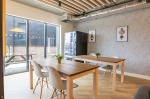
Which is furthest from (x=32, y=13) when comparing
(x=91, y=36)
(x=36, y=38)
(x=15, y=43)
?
(x=91, y=36)

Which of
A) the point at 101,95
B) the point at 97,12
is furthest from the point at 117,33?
the point at 101,95

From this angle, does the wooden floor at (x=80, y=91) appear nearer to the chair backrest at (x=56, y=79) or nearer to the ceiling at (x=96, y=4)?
the chair backrest at (x=56, y=79)

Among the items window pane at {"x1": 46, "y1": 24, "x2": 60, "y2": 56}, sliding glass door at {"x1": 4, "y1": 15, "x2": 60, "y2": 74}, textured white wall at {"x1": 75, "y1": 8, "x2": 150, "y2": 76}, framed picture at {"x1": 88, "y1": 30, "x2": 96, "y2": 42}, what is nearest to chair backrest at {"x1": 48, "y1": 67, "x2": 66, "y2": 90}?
sliding glass door at {"x1": 4, "y1": 15, "x2": 60, "y2": 74}

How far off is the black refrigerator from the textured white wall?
2.30 ft

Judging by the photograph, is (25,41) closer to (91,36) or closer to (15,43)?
(15,43)

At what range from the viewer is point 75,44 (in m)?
5.00

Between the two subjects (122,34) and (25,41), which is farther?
(25,41)

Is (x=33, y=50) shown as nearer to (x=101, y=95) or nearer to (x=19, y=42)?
(x=19, y=42)

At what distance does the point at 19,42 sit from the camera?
171 inches

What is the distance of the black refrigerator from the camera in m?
5.00

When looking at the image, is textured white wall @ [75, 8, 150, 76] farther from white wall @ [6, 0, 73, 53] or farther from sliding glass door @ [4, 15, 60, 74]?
sliding glass door @ [4, 15, 60, 74]


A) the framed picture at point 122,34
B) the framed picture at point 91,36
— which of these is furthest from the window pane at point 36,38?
the framed picture at point 122,34

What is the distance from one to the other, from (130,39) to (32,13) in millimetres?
4117

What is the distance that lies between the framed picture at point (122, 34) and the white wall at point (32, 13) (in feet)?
9.13
